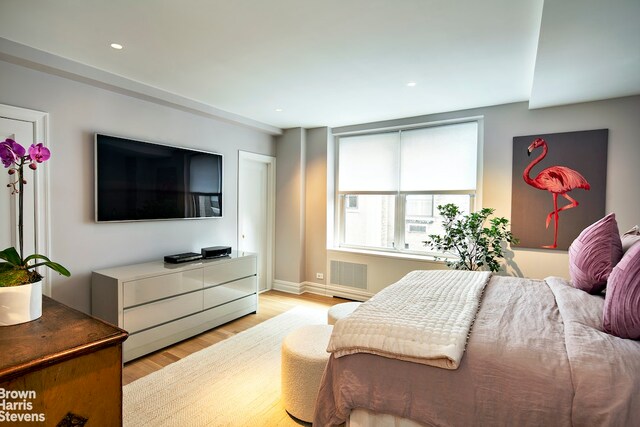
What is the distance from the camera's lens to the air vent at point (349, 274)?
450 cm

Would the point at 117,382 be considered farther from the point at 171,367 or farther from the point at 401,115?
the point at 401,115

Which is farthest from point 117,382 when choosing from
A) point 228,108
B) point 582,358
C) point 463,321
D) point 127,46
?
point 228,108

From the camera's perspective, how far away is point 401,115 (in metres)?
4.13

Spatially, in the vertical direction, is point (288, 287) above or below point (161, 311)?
below

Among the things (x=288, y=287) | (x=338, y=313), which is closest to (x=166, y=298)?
(x=338, y=313)

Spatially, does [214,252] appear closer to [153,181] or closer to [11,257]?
[153,181]

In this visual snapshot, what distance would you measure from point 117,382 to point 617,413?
170 centimetres

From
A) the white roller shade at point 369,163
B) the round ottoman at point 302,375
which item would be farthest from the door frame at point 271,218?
the round ottoman at point 302,375

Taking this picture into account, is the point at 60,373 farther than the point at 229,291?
No

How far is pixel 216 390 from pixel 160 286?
3.58ft

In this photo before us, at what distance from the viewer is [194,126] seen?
3.83m

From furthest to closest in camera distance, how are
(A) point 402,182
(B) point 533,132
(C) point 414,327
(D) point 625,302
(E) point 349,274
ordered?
(E) point 349,274 → (A) point 402,182 → (B) point 533,132 → (C) point 414,327 → (D) point 625,302

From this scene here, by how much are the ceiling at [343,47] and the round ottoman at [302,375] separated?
6.75ft

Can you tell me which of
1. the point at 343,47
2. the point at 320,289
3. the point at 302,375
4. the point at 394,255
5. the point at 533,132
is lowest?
the point at 320,289
